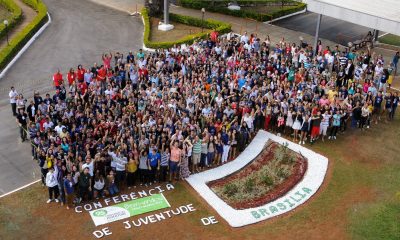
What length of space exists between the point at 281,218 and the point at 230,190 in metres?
2.41

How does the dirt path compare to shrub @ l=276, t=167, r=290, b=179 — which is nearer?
shrub @ l=276, t=167, r=290, b=179

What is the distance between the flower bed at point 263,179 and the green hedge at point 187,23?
547 inches

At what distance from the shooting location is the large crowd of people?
20422mm

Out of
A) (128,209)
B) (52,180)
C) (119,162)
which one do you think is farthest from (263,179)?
(52,180)

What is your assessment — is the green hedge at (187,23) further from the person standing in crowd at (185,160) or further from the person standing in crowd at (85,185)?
the person standing in crowd at (85,185)

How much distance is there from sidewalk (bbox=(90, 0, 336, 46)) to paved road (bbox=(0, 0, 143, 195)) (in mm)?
1522

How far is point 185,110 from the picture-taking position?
2391 cm

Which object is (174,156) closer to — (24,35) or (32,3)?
(24,35)

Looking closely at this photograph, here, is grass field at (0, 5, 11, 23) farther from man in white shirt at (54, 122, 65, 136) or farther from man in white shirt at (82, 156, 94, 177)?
man in white shirt at (82, 156, 94, 177)

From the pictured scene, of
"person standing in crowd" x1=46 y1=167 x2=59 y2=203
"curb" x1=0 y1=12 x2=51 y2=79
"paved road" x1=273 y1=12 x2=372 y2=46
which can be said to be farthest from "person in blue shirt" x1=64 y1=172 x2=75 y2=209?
"paved road" x1=273 y1=12 x2=372 y2=46

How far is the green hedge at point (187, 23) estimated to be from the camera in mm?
35375

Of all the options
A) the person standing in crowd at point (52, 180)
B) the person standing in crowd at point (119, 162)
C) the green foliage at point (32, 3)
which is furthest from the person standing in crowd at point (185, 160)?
the green foliage at point (32, 3)

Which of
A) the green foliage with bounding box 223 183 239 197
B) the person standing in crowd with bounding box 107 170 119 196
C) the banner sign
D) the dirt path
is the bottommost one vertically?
the banner sign

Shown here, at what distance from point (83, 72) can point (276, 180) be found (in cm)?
1171
